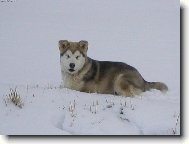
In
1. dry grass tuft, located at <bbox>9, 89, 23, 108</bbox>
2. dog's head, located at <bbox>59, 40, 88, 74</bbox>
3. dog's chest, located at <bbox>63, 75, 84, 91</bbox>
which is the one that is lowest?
dry grass tuft, located at <bbox>9, 89, 23, 108</bbox>

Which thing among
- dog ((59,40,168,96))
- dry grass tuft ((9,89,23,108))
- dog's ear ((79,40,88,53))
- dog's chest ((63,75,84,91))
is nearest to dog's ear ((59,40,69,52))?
dog ((59,40,168,96))

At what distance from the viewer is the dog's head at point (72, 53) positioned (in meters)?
5.04

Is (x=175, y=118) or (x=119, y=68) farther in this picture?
(x=119, y=68)

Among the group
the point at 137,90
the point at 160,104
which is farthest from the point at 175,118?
the point at 137,90

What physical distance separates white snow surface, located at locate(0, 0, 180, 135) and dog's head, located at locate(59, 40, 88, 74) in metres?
0.05

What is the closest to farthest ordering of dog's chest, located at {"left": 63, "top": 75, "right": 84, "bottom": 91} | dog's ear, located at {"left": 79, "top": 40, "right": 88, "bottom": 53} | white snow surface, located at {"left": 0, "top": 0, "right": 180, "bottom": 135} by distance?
white snow surface, located at {"left": 0, "top": 0, "right": 180, "bottom": 135} < dog's ear, located at {"left": 79, "top": 40, "right": 88, "bottom": 53} < dog's chest, located at {"left": 63, "top": 75, "right": 84, "bottom": 91}

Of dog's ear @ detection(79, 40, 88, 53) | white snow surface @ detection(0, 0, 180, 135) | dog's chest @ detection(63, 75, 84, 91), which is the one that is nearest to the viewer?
white snow surface @ detection(0, 0, 180, 135)

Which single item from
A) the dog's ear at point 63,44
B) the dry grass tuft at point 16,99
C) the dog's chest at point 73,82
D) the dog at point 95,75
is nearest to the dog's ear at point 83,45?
the dog at point 95,75

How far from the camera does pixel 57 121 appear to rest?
4656mm

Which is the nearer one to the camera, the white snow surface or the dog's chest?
the white snow surface

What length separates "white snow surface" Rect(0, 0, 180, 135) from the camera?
467 centimetres

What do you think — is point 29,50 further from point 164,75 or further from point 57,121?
point 164,75

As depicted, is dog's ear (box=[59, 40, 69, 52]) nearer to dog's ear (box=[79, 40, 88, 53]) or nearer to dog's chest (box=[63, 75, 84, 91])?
dog's ear (box=[79, 40, 88, 53])

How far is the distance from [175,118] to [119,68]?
0.76 m
